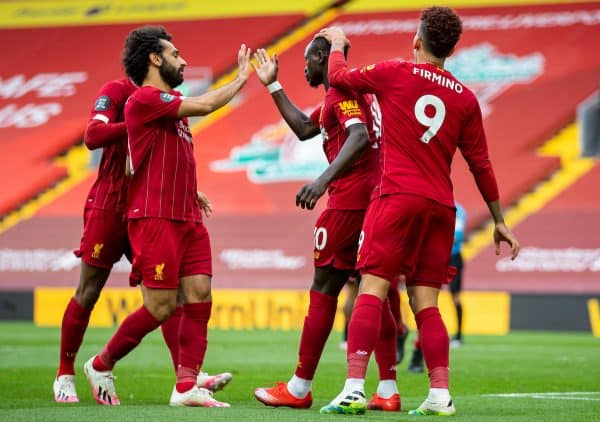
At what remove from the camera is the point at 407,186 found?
22.3ft

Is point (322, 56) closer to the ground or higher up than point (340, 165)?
higher up

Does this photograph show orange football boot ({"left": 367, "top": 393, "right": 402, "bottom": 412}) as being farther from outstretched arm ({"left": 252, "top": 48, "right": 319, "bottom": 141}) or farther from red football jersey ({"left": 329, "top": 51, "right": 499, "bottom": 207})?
outstretched arm ({"left": 252, "top": 48, "right": 319, "bottom": 141})

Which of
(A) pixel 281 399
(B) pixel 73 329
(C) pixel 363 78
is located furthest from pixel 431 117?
(B) pixel 73 329

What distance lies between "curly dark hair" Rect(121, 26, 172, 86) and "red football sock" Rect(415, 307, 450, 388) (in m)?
2.30

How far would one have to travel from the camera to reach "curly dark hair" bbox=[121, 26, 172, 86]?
7566 millimetres

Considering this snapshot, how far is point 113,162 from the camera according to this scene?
8.16 meters

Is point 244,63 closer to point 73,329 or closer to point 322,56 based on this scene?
point 322,56

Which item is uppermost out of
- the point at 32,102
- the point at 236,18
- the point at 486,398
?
the point at 236,18

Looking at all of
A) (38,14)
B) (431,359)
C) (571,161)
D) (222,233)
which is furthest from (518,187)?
(431,359)

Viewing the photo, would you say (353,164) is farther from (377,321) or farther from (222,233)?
(222,233)

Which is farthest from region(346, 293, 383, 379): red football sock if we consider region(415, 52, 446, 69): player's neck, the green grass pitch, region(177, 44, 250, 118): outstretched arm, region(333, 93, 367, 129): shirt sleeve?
region(177, 44, 250, 118): outstretched arm

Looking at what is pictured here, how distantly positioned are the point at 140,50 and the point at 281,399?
7.50 feet

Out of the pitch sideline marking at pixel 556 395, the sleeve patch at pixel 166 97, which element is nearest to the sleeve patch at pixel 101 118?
the sleeve patch at pixel 166 97

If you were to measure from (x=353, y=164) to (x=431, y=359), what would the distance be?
1209 millimetres
